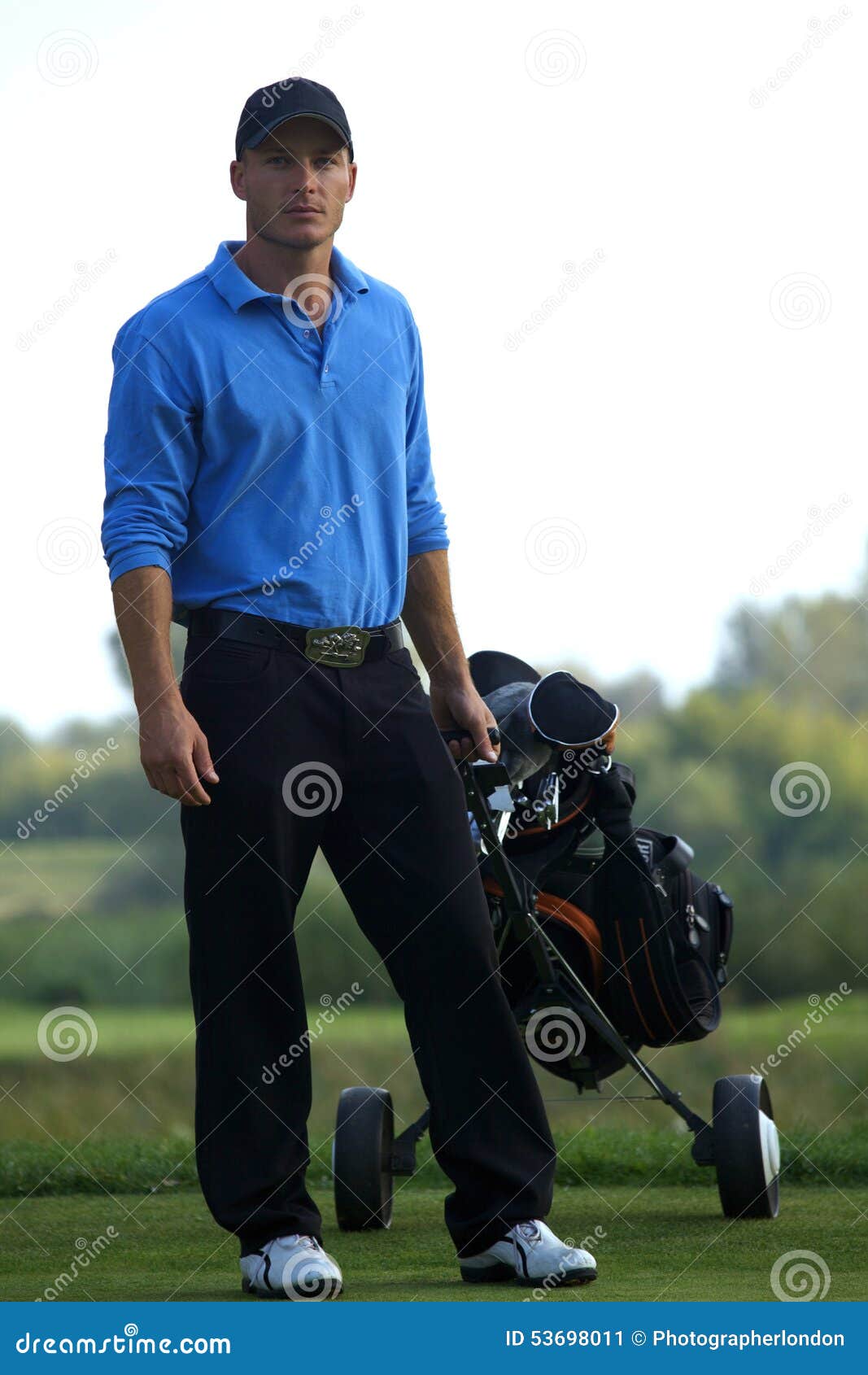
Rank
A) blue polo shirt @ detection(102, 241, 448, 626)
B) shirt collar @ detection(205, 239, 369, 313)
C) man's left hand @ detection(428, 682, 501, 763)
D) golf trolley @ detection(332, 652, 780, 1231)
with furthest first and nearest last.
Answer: golf trolley @ detection(332, 652, 780, 1231), man's left hand @ detection(428, 682, 501, 763), shirt collar @ detection(205, 239, 369, 313), blue polo shirt @ detection(102, 241, 448, 626)

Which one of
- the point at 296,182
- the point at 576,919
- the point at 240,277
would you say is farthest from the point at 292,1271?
the point at 296,182

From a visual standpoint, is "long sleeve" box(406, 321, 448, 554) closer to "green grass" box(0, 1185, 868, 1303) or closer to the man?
the man

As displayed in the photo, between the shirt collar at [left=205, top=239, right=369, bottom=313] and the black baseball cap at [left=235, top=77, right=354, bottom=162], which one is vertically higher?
the black baseball cap at [left=235, top=77, right=354, bottom=162]

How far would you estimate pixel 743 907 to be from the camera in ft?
109

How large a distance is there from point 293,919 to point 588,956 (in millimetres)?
1110

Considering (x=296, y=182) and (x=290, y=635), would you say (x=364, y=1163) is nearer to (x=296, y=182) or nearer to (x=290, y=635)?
(x=290, y=635)

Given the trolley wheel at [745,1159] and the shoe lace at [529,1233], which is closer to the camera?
the shoe lace at [529,1233]

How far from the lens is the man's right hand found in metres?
3.01

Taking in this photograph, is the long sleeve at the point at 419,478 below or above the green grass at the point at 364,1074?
above

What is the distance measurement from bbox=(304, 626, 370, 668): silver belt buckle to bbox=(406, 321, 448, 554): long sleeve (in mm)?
412

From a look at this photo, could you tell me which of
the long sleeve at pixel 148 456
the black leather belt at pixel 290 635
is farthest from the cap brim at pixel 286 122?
the black leather belt at pixel 290 635

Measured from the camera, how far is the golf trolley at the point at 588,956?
13.2 feet

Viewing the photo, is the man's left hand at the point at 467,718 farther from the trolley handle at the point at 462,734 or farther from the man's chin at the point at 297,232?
the man's chin at the point at 297,232

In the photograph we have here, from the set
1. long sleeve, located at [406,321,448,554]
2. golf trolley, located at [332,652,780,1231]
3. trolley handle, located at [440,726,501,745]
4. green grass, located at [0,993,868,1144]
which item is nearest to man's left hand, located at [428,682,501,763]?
trolley handle, located at [440,726,501,745]
